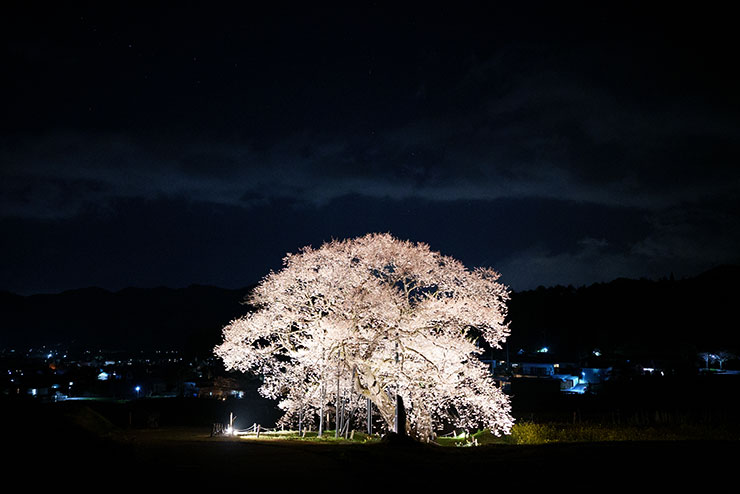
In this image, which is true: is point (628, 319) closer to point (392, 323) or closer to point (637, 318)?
point (637, 318)

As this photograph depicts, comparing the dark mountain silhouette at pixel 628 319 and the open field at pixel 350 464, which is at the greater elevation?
the dark mountain silhouette at pixel 628 319

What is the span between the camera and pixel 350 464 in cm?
1112

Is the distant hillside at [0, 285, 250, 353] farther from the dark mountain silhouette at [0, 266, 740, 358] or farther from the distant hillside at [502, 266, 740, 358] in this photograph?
the distant hillside at [502, 266, 740, 358]

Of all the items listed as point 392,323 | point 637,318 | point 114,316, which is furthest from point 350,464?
point 114,316

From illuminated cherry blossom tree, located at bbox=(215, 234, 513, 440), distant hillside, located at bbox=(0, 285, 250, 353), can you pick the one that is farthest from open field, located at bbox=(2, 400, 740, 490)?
distant hillside, located at bbox=(0, 285, 250, 353)

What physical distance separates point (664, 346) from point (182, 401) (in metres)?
47.9

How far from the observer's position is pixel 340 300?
72.2 ft

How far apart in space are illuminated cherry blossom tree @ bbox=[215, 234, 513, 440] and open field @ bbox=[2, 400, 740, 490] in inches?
314

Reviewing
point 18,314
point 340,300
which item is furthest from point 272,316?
point 18,314

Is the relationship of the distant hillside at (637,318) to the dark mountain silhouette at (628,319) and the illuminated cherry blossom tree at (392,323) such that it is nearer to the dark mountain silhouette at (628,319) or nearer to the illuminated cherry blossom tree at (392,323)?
the dark mountain silhouette at (628,319)

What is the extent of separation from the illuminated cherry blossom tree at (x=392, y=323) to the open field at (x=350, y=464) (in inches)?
314

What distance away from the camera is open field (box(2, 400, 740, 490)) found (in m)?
9.02

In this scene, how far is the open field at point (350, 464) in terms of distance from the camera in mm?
9023

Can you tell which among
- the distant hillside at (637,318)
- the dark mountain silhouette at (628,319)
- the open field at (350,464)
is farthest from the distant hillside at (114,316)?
the open field at (350,464)
